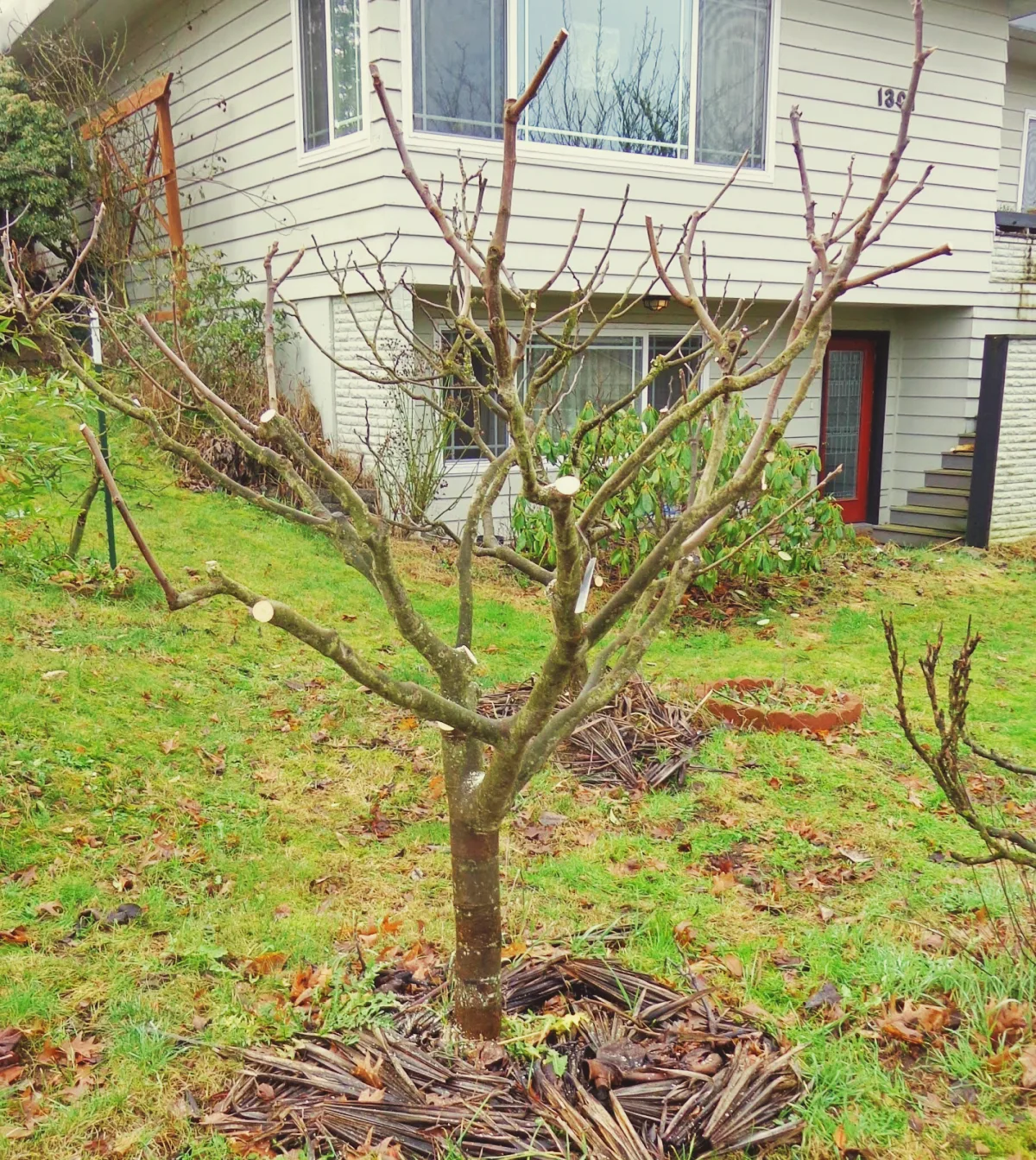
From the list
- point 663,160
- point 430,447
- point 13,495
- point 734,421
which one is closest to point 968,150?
point 663,160

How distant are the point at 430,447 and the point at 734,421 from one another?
2.76 m

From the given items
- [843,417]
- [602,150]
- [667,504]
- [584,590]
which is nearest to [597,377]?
[602,150]

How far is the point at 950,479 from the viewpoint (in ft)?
39.8

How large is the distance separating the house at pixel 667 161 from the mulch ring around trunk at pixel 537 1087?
18.4 feet

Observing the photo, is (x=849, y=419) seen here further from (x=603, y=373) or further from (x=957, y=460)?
(x=603, y=373)

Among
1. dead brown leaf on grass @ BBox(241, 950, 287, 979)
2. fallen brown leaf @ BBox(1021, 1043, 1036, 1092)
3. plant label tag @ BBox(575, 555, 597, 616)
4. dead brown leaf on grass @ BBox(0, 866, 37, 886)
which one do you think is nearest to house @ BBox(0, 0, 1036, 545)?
dead brown leaf on grass @ BBox(0, 866, 37, 886)

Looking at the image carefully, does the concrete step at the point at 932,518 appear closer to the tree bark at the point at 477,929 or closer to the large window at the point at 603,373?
the large window at the point at 603,373

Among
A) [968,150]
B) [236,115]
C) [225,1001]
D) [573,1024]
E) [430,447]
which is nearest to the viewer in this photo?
[573,1024]

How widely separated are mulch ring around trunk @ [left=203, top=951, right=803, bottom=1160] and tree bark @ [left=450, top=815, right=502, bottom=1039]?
9cm

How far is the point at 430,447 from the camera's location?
890cm

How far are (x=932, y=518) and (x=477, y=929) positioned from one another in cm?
1097

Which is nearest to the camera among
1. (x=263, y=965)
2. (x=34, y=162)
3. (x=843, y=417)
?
(x=263, y=965)

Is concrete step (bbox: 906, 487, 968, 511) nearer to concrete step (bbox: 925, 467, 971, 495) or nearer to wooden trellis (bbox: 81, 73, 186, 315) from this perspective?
concrete step (bbox: 925, 467, 971, 495)

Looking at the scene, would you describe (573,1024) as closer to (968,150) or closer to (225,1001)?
(225,1001)
